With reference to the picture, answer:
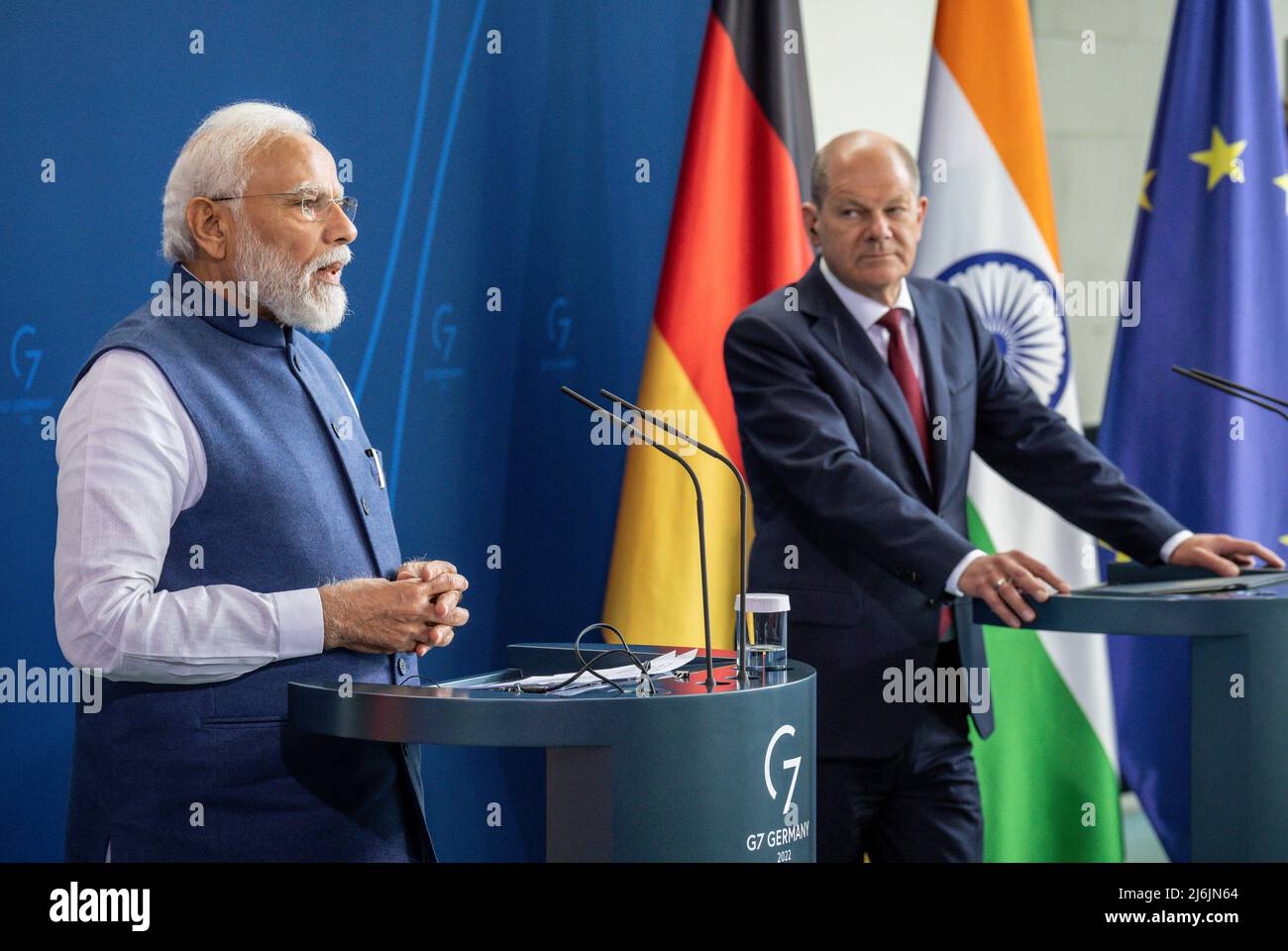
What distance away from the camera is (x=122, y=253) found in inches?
128

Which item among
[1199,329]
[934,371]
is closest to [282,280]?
[934,371]

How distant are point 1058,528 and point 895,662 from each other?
1220 millimetres

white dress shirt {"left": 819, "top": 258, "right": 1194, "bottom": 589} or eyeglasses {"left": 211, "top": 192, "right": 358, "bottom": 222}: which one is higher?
eyeglasses {"left": 211, "top": 192, "right": 358, "bottom": 222}

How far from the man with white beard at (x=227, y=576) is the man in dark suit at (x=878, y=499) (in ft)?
3.54

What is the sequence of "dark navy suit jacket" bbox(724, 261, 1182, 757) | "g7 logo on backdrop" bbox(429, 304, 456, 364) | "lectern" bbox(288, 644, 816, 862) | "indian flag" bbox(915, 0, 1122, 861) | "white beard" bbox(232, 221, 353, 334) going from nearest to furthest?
1. "lectern" bbox(288, 644, 816, 862)
2. "white beard" bbox(232, 221, 353, 334)
3. "dark navy suit jacket" bbox(724, 261, 1182, 757)
4. "g7 logo on backdrop" bbox(429, 304, 456, 364)
5. "indian flag" bbox(915, 0, 1122, 861)

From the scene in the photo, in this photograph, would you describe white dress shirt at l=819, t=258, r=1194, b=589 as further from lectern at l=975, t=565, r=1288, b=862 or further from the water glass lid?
the water glass lid

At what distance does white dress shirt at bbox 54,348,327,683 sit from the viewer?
2.08 m

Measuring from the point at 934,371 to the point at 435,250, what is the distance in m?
1.36

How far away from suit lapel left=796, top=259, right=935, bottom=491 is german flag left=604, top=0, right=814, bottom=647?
23.1 inches

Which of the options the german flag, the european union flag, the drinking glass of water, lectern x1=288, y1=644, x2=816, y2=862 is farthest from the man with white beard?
the european union flag

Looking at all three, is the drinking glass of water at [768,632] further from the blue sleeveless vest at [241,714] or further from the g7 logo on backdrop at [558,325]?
the g7 logo on backdrop at [558,325]

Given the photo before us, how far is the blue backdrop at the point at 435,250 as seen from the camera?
125 inches

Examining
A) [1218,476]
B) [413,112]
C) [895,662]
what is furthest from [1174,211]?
[413,112]
